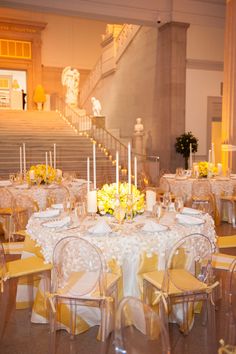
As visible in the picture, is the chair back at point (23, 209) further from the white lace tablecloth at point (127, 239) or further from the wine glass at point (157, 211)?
the wine glass at point (157, 211)

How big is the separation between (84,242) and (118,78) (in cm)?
1398

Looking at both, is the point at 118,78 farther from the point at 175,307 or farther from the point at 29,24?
the point at 175,307

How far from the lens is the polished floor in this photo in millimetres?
3109

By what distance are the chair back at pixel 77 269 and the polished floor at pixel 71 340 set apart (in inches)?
18.3

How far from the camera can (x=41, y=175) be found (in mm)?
6801

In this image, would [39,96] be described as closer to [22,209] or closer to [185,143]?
[185,143]

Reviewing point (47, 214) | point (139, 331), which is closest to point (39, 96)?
point (47, 214)

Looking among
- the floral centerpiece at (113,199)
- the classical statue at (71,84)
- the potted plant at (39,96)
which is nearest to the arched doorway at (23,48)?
the potted plant at (39,96)

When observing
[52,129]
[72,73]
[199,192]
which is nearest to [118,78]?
[72,73]

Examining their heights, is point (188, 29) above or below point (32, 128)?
above

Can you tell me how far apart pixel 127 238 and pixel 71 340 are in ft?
3.11

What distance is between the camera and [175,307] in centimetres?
347

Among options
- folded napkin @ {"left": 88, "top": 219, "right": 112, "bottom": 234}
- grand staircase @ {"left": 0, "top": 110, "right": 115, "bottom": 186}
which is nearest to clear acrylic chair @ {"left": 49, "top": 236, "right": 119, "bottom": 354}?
folded napkin @ {"left": 88, "top": 219, "right": 112, "bottom": 234}

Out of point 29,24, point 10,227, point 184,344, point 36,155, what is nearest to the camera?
point 184,344
